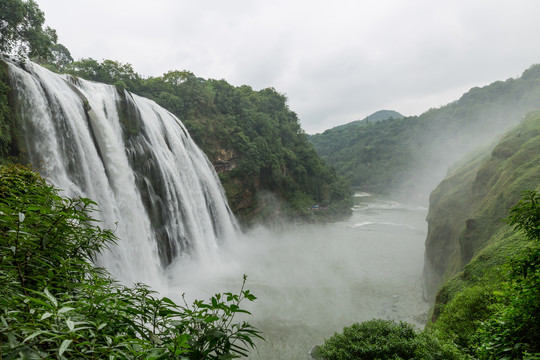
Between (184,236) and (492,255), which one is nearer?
(492,255)

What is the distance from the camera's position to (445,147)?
59031 millimetres

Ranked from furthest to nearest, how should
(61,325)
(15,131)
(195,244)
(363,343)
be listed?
(195,244)
(15,131)
(363,343)
(61,325)

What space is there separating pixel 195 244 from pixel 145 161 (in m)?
5.11

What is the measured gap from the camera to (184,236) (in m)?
14.0

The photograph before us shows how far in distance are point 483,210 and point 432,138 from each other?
2557 inches

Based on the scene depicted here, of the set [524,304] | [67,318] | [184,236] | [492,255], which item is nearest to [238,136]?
[184,236]

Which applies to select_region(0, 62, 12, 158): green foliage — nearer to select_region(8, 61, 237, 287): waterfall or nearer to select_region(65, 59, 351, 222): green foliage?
select_region(8, 61, 237, 287): waterfall

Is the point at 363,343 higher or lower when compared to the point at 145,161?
lower

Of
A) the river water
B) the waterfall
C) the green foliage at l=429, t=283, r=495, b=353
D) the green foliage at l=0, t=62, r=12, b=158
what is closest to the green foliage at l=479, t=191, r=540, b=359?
the green foliage at l=429, t=283, r=495, b=353

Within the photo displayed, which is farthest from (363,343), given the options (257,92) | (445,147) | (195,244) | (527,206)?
(445,147)

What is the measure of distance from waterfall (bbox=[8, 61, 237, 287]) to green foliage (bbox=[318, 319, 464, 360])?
6.52 m

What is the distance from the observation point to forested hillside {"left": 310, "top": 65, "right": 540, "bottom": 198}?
166 feet

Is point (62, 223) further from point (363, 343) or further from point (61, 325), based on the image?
point (363, 343)

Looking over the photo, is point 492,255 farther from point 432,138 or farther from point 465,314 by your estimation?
point 432,138
